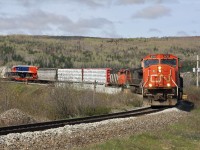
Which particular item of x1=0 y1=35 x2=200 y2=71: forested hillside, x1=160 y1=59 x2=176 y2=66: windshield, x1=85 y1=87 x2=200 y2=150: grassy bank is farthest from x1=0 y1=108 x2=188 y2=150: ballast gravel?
x1=0 y1=35 x2=200 y2=71: forested hillside

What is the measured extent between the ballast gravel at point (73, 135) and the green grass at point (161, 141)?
0.76 meters

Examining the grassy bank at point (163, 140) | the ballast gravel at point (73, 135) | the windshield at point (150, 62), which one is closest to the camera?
the ballast gravel at point (73, 135)

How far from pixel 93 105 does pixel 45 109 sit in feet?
10.8

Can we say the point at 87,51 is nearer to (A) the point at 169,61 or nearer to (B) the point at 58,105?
(A) the point at 169,61

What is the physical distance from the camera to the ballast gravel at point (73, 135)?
12.6 metres

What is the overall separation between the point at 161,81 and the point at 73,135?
48.7ft

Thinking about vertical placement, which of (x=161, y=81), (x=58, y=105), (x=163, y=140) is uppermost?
(x=161, y=81)

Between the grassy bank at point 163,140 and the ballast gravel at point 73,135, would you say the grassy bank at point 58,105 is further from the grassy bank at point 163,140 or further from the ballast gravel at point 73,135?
the grassy bank at point 163,140

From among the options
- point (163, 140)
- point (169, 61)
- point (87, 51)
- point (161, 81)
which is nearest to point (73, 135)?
point (163, 140)

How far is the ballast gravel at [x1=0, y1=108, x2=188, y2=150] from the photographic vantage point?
1261cm

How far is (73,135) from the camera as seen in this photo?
14602mm

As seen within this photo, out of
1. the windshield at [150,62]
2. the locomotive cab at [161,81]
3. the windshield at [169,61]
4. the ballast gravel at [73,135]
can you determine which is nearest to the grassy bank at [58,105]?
the locomotive cab at [161,81]

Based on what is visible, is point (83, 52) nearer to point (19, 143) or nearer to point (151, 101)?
point (151, 101)

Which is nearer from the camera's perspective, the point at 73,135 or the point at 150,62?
the point at 73,135
